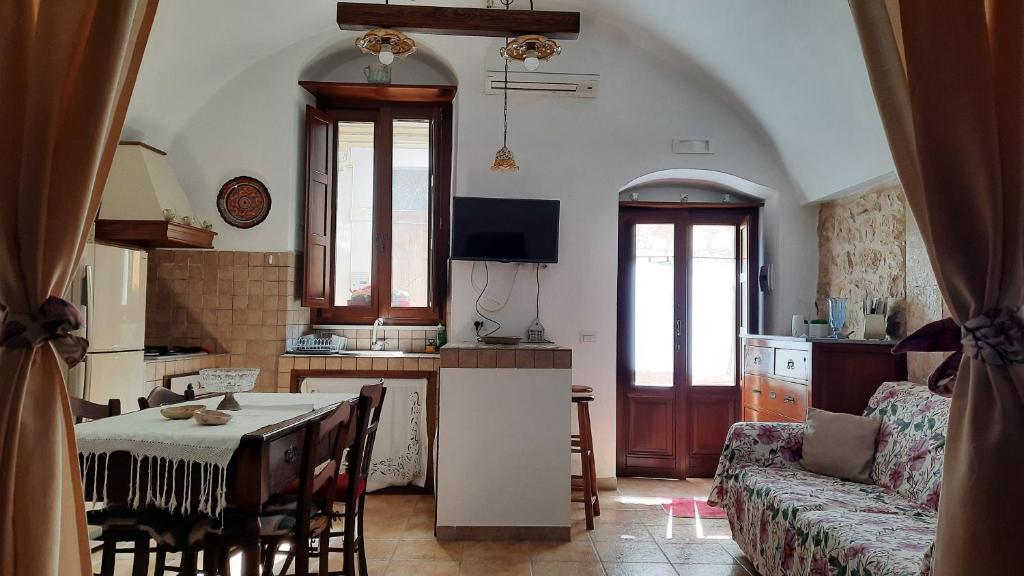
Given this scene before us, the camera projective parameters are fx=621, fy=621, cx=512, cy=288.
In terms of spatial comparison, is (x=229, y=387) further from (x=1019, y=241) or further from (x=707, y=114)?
(x=707, y=114)

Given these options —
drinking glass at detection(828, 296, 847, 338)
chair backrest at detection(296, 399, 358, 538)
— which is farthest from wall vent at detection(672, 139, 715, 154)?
chair backrest at detection(296, 399, 358, 538)

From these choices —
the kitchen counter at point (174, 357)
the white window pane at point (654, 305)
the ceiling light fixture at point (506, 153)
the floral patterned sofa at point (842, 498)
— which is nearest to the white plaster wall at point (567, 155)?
the ceiling light fixture at point (506, 153)

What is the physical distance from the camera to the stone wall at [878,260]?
11.5 feet

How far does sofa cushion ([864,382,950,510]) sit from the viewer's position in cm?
267

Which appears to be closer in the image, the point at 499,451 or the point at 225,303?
the point at 499,451

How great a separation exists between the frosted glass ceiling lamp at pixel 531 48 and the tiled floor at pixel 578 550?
245 centimetres

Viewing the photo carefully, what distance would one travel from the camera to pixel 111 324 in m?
3.44

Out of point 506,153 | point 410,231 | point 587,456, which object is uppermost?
point 506,153

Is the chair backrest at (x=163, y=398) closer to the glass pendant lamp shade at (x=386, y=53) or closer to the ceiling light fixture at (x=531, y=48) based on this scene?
the glass pendant lamp shade at (x=386, y=53)

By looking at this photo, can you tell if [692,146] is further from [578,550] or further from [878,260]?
[578,550]

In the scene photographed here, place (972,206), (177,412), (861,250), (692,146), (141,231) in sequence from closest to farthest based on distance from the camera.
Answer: (972,206) < (177,412) < (141,231) < (861,250) < (692,146)

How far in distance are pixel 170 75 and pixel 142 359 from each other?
1.96 meters

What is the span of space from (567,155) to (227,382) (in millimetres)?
3131

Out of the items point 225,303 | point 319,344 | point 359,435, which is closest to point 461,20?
point 359,435
